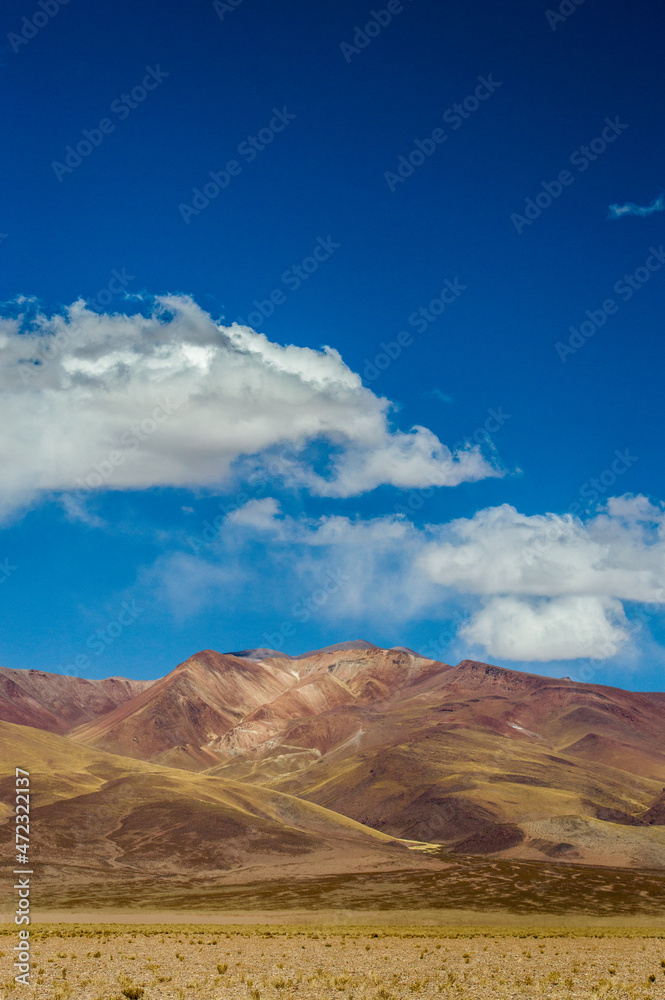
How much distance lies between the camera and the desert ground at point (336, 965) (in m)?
33.3

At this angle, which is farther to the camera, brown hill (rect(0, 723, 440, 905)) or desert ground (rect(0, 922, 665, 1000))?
brown hill (rect(0, 723, 440, 905))

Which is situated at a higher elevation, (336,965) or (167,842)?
(336,965)

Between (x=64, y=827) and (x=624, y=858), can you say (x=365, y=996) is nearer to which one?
(x=64, y=827)

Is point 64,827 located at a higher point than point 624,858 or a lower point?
higher

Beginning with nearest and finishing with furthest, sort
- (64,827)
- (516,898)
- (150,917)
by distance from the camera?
(150,917)
(516,898)
(64,827)

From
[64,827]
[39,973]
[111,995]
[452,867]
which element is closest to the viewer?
[111,995]

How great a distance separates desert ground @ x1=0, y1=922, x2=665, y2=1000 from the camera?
109 ft

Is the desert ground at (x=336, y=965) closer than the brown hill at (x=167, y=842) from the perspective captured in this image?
Yes

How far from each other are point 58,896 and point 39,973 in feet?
265

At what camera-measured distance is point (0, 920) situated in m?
78.2

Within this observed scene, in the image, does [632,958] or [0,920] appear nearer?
[632,958]

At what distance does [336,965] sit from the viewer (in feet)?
136

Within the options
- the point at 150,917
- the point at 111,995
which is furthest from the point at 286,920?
the point at 111,995

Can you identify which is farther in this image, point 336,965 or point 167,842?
point 167,842
